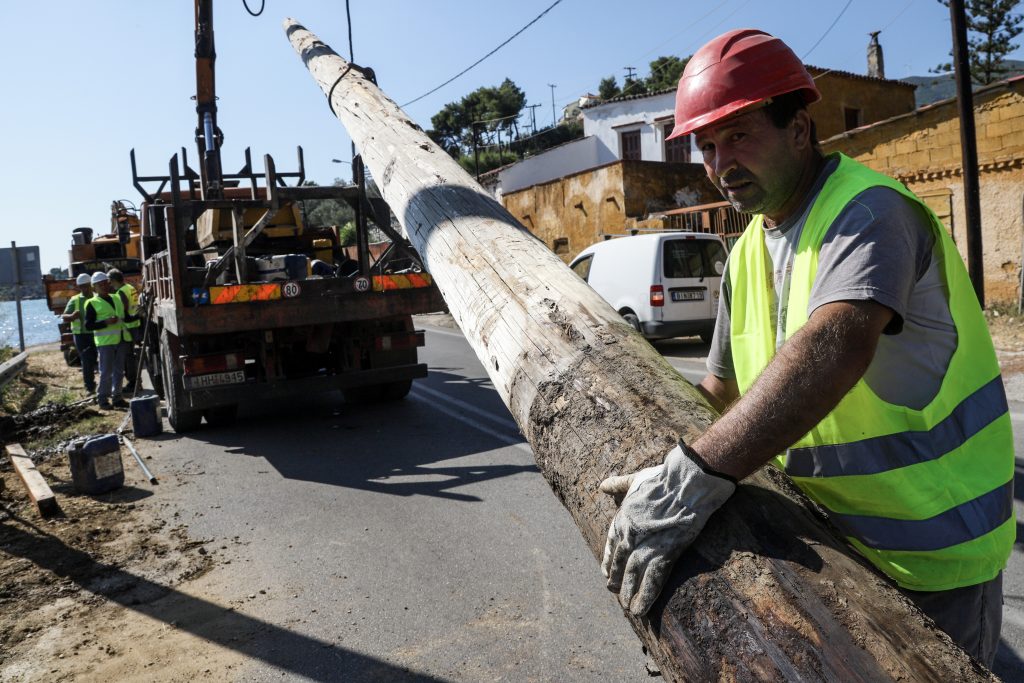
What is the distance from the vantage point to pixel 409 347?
8648 millimetres

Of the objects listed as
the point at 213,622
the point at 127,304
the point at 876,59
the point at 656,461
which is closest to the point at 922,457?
the point at 656,461

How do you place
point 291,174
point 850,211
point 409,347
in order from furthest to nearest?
1. point 291,174
2. point 409,347
3. point 850,211

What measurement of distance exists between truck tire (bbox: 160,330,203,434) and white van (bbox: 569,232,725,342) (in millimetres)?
6384

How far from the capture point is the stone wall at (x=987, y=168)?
13.2m

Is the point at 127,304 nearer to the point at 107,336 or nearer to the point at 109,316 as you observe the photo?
the point at 109,316

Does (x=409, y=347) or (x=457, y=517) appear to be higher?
(x=409, y=347)

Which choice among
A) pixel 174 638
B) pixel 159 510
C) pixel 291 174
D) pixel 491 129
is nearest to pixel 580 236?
pixel 291 174

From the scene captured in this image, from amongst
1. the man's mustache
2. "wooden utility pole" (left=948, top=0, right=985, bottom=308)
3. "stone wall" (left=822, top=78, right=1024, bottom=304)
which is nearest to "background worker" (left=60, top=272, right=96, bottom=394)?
the man's mustache

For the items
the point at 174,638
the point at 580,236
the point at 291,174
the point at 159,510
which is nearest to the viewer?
the point at 174,638

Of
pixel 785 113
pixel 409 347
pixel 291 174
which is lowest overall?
pixel 409 347

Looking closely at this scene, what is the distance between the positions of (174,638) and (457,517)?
192 cm

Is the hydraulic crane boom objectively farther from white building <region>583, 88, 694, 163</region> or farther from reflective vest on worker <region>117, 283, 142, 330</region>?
white building <region>583, 88, 694, 163</region>

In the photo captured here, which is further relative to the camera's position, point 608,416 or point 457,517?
point 457,517

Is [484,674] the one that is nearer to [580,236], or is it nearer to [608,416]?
[608,416]
